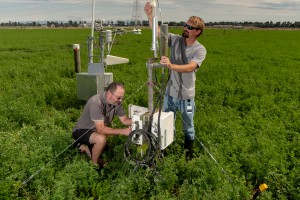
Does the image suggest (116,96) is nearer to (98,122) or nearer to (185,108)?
(98,122)

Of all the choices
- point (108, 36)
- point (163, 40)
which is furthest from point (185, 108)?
point (108, 36)

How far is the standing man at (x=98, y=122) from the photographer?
15.0 ft

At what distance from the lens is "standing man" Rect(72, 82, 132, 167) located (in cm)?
457

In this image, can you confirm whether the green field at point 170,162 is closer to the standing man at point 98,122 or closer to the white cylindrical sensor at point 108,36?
the standing man at point 98,122

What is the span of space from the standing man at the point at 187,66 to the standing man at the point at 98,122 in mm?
805

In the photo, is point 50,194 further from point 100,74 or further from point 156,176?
point 100,74

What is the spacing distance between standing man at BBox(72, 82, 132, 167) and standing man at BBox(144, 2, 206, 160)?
2.64 ft

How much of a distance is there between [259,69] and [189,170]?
38.1ft

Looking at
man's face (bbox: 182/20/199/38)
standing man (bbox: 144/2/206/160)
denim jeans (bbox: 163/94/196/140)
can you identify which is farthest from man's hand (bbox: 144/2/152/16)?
denim jeans (bbox: 163/94/196/140)

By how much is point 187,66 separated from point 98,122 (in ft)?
5.02

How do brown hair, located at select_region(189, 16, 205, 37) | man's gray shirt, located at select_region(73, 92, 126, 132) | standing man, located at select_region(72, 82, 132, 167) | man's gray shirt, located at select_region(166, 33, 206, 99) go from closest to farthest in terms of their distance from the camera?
brown hair, located at select_region(189, 16, 205, 37)
man's gray shirt, located at select_region(166, 33, 206, 99)
standing man, located at select_region(72, 82, 132, 167)
man's gray shirt, located at select_region(73, 92, 126, 132)

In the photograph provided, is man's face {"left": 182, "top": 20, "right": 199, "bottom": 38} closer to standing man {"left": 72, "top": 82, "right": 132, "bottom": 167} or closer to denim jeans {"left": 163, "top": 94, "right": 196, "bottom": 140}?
denim jeans {"left": 163, "top": 94, "right": 196, "bottom": 140}

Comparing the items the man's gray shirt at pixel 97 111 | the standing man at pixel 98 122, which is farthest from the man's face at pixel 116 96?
the man's gray shirt at pixel 97 111

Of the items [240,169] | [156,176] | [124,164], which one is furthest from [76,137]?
[240,169]
